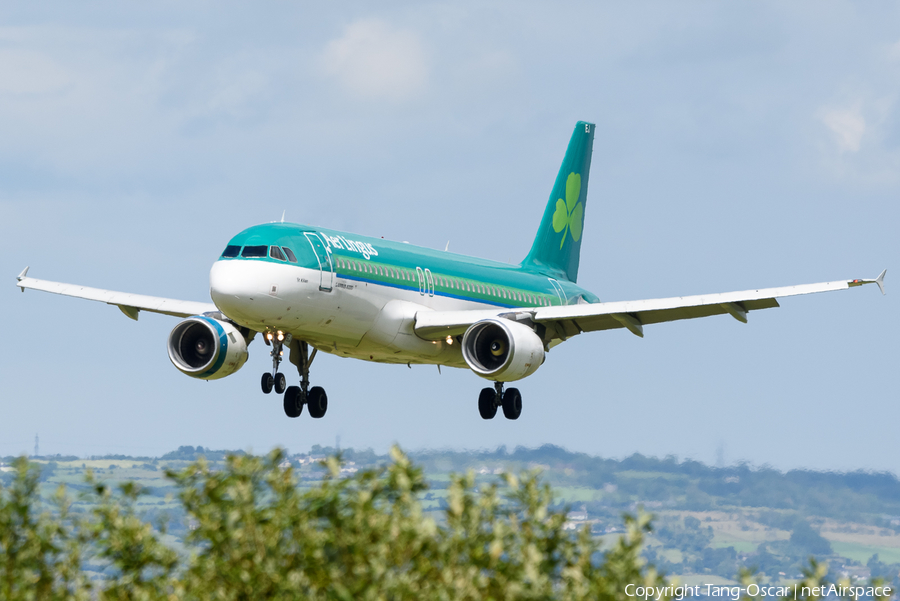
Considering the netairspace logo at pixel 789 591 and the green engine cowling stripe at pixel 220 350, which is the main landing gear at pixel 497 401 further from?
the netairspace logo at pixel 789 591

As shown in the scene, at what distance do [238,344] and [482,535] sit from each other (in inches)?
1002

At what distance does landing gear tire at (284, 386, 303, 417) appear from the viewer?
42094mm

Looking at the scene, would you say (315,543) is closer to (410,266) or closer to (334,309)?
(334,309)

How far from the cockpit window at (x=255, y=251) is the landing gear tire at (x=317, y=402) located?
755 cm

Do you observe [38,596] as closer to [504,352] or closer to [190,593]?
[190,593]

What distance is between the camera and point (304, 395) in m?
42.3

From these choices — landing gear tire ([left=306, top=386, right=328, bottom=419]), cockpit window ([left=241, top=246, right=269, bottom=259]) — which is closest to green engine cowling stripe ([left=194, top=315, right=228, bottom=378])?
landing gear tire ([left=306, top=386, right=328, bottom=419])

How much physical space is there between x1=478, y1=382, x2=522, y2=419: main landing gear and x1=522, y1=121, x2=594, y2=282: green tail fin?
7515 mm

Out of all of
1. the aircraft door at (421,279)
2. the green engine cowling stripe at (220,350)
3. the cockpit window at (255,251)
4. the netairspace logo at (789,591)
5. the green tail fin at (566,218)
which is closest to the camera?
the netairspace logo at (789,591)

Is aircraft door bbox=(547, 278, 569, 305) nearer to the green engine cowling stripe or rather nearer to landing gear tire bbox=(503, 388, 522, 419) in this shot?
landing gear tire bbox=(503, 388, 522, 419)

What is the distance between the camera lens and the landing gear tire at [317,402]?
42.6m

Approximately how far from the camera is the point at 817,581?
16984 millimetres

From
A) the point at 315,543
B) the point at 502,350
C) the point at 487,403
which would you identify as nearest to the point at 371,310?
the point at 502,350

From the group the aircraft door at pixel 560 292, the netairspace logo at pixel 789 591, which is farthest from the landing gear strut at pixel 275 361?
the netairspace logo at pixel 789 591
